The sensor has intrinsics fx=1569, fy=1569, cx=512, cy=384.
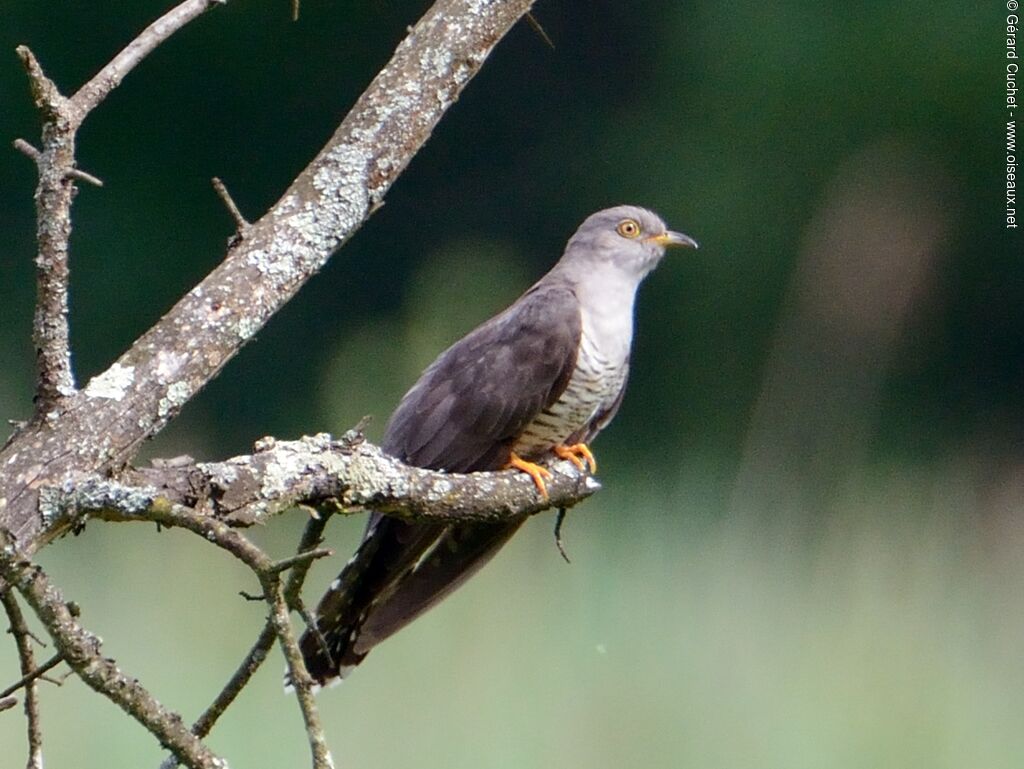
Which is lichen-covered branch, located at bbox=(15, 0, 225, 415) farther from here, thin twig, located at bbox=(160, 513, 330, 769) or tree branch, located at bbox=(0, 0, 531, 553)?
Answer: thin twig, located at bbox=(160, 513, 330, 769)

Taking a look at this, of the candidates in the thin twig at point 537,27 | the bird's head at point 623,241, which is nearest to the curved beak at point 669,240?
the bird's head at point 623,241

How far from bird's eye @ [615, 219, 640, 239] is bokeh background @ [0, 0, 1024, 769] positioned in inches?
22.0

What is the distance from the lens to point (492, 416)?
2594 millimetres

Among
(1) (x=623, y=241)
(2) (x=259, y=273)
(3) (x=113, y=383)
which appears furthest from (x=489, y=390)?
(3) (x=113, y=383)

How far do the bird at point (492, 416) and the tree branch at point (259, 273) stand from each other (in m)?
0.82

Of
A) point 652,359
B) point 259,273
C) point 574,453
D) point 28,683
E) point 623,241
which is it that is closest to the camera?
point 28,683

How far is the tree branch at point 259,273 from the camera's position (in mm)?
1250

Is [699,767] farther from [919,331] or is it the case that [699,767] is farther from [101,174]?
[101,174]

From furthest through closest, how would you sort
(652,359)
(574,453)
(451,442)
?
(652,359) → (574,453) → (451,442)

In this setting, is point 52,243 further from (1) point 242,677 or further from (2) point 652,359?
(2) point 652,359

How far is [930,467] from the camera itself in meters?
4.43

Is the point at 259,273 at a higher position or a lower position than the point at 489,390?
lower

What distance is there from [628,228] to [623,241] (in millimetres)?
49

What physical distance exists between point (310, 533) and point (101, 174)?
8.80 m
